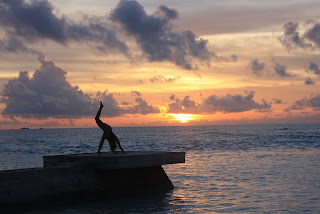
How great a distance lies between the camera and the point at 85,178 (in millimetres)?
14484

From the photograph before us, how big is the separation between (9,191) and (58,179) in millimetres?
1657

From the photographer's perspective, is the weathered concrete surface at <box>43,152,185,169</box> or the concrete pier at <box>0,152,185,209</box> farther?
the weathered concrete surface at <box>43,152,185,169</box>

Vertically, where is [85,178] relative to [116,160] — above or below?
below

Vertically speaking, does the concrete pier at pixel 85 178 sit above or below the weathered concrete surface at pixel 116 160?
below

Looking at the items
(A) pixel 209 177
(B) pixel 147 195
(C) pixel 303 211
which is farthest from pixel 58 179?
(A) pixel 209 177

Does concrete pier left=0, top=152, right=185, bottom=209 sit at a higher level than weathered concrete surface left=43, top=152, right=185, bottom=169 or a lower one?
lower

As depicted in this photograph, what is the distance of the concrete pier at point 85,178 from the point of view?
499 inches

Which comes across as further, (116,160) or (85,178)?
(85,178)

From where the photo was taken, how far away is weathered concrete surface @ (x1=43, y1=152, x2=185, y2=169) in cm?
1416

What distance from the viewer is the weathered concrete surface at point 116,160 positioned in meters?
14.2

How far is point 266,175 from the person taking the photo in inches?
837

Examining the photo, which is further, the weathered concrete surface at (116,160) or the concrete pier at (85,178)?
the weathered concrete surface at (116,160)

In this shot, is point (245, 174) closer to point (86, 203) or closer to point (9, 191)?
point (86, 203)

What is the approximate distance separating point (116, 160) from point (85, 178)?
1356 mm
